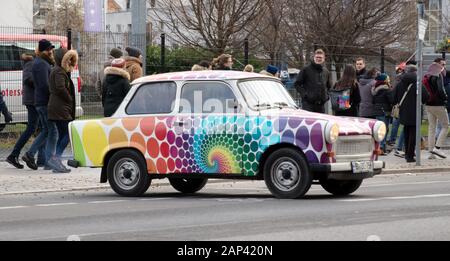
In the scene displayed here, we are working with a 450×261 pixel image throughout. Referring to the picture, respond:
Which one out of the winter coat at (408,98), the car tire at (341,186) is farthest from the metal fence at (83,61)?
the car tire at (341,186)

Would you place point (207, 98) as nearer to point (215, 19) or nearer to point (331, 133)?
point (331, 133)

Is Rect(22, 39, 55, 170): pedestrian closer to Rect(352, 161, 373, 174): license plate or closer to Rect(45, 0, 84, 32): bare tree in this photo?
Rect(352, 161, 373, 174): license plate

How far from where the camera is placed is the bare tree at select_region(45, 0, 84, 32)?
67.9 m

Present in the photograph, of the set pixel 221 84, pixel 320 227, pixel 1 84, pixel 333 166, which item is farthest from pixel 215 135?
pixel 1 84

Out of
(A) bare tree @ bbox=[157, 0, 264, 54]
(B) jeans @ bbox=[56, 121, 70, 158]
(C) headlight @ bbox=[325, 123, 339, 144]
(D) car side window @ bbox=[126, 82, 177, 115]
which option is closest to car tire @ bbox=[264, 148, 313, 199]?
(C) headlight @ bbox=[325, 123, 339, 144]

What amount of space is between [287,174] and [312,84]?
592 cm

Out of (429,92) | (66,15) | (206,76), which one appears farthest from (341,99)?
(66,15)

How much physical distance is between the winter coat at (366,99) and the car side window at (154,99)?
8.31 meters

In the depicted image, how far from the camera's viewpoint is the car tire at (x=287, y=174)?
43.5 ft

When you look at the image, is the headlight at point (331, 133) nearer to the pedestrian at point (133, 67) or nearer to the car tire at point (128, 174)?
the car tire at point (128, 174)

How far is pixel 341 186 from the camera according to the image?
47.2 feet

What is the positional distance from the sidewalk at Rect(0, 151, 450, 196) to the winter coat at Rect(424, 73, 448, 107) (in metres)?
1.42

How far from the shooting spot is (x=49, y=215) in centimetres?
1235

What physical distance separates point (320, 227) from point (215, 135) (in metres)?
3.71
